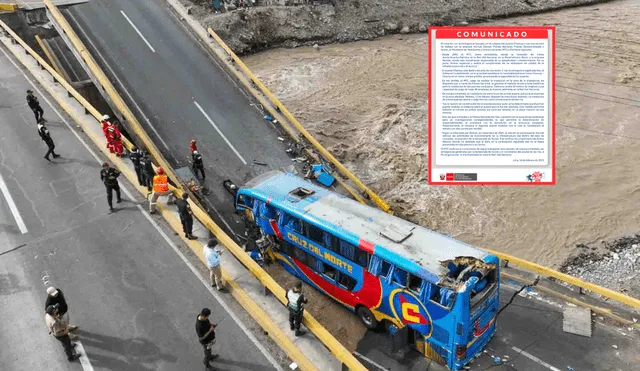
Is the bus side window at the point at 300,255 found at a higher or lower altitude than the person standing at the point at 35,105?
lower

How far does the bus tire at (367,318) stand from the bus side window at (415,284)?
2.01 metres

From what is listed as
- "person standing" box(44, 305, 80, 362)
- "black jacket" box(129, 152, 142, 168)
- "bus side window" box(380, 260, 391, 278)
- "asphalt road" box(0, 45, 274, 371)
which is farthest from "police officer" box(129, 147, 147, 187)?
"bus side window" box(380, 260, 391, 278)

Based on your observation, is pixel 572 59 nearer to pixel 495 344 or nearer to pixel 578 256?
pixel 578 256


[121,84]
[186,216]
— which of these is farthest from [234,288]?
[121,84]

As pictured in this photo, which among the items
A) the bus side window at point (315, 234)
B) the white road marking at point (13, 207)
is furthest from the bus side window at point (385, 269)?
the white road marking at point (13, 207)

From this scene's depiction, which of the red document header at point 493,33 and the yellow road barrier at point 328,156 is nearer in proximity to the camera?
the red document header at point 493,33

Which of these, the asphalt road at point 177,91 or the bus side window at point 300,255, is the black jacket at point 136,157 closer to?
the asphalt road at point 177,91

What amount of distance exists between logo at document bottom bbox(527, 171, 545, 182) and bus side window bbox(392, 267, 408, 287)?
140 inches

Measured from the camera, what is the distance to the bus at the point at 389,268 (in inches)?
444

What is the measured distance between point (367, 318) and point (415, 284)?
2477 millimetres

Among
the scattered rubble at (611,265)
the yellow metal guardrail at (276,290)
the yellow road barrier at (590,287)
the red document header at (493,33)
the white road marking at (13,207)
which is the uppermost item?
the red document header at (493,33)

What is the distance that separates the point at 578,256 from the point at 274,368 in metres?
13.3

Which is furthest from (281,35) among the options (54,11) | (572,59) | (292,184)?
(292,184)

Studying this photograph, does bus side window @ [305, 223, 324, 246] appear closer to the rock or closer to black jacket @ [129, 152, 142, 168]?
black jacket @ [129, 152, 142, 168]
